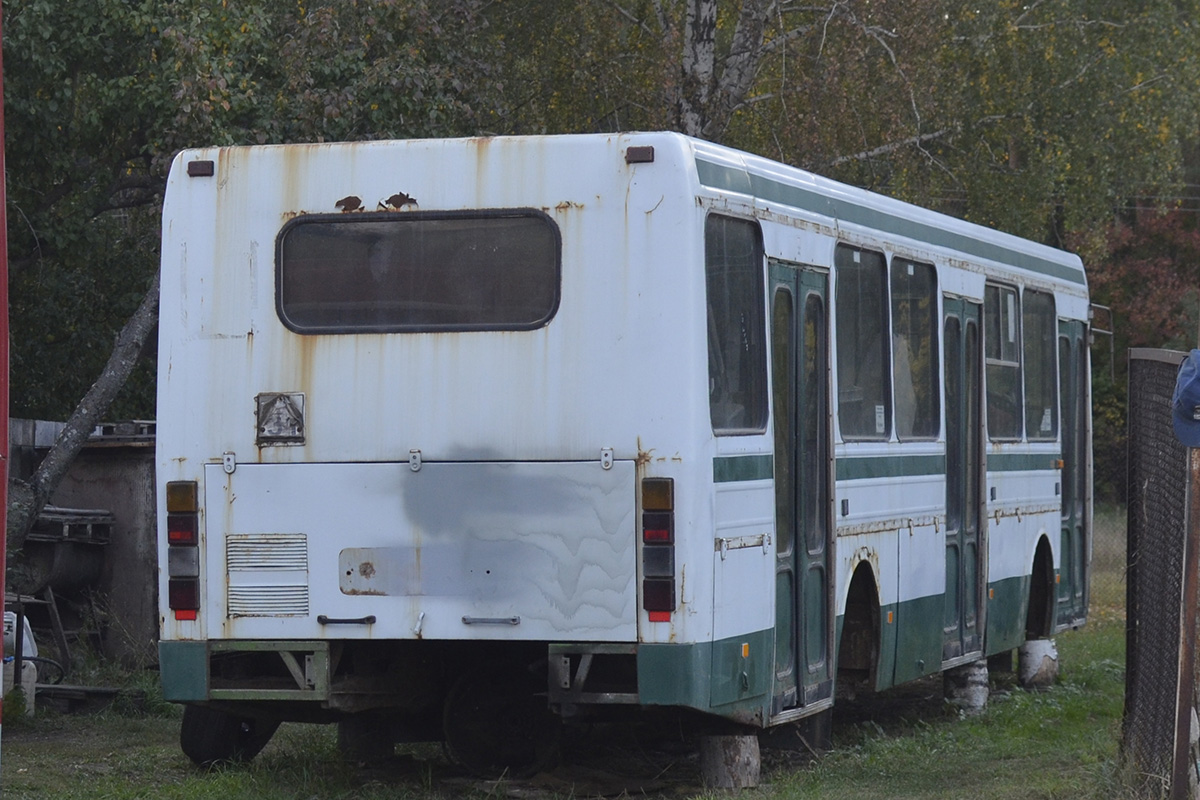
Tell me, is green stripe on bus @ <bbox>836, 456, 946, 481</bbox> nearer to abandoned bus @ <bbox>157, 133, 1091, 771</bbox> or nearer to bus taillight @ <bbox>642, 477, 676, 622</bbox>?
abandoned bus @ <bbox>157, 133, 1091, 771</bbox>

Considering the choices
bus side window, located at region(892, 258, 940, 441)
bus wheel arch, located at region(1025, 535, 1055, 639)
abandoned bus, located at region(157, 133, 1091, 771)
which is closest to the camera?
abandoned bus, located at region(157, 133, 1091, 771)

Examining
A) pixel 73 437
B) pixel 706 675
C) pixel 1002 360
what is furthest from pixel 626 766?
pixel 73 437

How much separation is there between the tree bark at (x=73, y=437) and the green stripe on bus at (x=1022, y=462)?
5.87 m

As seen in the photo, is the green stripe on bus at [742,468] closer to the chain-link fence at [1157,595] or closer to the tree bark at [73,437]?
the chain-link fence at [1157,595]

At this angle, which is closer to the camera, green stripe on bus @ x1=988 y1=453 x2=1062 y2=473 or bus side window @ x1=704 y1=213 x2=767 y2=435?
bus side window @ x1=704 y1=213 x2=767 y2=435

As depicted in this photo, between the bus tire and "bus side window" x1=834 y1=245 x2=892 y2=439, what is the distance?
3.43m

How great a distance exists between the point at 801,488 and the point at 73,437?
5.82 metres

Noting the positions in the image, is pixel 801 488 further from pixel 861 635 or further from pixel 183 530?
pixel 183 530

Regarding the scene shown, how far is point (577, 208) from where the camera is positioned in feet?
25.2

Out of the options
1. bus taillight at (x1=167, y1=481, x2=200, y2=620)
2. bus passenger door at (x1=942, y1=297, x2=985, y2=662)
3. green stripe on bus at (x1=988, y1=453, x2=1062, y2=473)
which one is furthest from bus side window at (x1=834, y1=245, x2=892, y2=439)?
bus taillight at (x1=167, y1=481, x2=200, y2=620)

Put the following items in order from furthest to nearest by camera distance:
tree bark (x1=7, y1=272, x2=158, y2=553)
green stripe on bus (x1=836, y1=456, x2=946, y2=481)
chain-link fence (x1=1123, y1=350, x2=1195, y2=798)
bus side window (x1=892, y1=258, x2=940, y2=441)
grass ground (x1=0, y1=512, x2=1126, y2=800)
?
tree bark (x1=7, y1=272, x2=158, y2=553)
bus side window (x1=892, y1=258, x2=940, y2=441)
green stripe on bus (x1=836, y1=456, x2=946, y2=481)
grass ground (x1=0, y1=512, x2=1126, y2=800)
chain-link fence (x1=1123, y1=350, x2=1195, y2=798)

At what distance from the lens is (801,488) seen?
29.4 feet

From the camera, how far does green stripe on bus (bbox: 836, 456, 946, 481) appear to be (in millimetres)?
9422

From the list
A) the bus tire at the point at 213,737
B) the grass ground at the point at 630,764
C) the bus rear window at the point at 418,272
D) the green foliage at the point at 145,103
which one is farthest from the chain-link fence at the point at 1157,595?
the green foliage at the point at 145,103
